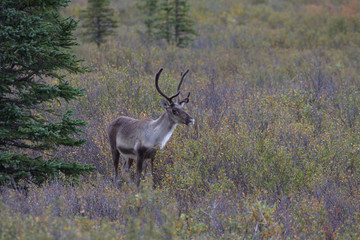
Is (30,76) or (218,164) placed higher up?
(30,76)

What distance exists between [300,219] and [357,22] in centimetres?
2195

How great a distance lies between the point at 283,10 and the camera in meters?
30.1

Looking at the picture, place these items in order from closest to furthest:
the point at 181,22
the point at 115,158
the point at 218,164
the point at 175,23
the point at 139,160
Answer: the point at 139,160 → the point at 218,164 → the point at 115,158 → the point at 175,23 → the point at 181,22

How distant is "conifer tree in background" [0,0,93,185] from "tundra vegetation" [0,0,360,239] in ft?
1.23

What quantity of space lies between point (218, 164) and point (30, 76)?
3.77m

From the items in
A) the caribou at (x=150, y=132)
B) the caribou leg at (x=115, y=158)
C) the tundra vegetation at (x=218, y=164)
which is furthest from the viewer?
the caribou leg at (x=115, y=158)

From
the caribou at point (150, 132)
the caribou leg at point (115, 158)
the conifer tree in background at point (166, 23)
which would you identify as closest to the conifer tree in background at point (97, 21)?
the conifer tree in background at point (166, 23)

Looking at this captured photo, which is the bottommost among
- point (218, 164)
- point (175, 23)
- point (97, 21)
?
point (218, 164)

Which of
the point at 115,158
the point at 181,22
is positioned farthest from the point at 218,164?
the point at 181,22

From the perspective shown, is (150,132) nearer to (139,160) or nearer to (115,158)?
(139,160)

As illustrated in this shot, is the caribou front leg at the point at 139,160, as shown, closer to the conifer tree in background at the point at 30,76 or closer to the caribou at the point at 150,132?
the caribou at the point at 150,132

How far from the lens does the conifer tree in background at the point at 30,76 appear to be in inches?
225

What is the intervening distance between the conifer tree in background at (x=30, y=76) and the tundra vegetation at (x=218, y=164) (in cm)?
37

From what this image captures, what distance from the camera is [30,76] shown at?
20.1 ft
